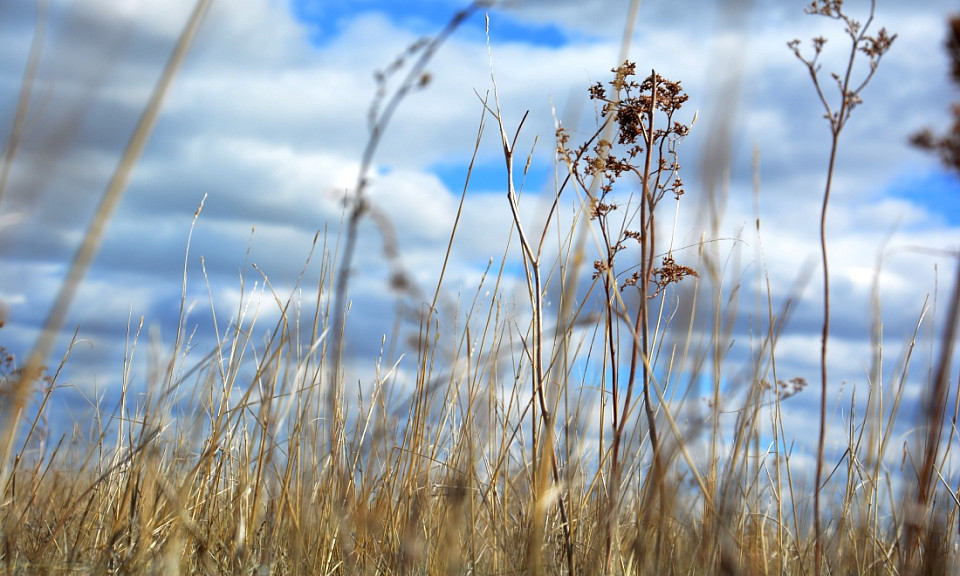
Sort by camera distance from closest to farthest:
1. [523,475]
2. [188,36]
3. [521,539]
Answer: [188,36]
[521,539]
[523,475]

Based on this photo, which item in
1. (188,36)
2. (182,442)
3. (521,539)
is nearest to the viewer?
(188,36)

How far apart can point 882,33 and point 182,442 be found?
7.13 ft

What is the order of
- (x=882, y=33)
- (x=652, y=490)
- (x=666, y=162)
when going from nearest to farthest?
(x=652, y=490) < (x=882, y=33) < (x=666, y=162)

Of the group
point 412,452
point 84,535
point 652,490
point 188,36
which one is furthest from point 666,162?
point 84,535

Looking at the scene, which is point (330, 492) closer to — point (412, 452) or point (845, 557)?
point (412, 452)

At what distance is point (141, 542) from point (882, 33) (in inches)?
72.6

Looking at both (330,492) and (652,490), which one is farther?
(330,492)

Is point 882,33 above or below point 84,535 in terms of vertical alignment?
above

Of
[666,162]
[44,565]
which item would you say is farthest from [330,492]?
[666,162]

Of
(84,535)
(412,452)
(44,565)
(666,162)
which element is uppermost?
(666,162)

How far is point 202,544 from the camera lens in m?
1.70

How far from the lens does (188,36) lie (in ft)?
3.11

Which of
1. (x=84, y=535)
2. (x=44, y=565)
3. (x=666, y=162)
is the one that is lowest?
(x=84, y=535)

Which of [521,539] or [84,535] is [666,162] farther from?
[84,535]
